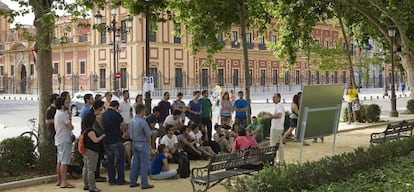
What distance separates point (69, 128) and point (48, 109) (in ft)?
4.29

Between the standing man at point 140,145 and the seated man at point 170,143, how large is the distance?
1.75 metres

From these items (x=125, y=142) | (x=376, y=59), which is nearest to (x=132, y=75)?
(x=376, y=59)

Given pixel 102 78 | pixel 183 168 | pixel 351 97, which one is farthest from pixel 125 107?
pixel 102 78

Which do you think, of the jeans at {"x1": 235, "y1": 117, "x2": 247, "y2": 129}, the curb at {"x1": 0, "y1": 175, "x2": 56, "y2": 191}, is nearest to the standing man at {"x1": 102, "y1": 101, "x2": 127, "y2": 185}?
the curb at {"x1": 0, "y1": 175, "x2": 56, "y2": 191}

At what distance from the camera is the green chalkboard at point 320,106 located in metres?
10.7

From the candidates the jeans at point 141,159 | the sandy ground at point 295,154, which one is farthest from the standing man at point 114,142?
the jeans at point 141,159

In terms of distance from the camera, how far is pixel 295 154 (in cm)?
1441

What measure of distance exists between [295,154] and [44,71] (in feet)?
22.3

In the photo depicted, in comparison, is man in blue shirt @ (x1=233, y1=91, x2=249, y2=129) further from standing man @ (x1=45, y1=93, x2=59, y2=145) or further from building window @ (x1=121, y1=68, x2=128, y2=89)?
building window @ (x1=121, y1=68, x2=128, y2=89)

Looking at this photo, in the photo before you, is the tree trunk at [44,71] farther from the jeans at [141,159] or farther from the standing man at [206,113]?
the standing man at [206,113]

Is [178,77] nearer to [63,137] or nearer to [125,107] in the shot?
[125,107]

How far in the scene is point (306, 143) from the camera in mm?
16391

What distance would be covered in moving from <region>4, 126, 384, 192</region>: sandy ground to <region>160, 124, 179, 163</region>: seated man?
0.66 ft

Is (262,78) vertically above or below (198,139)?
above
